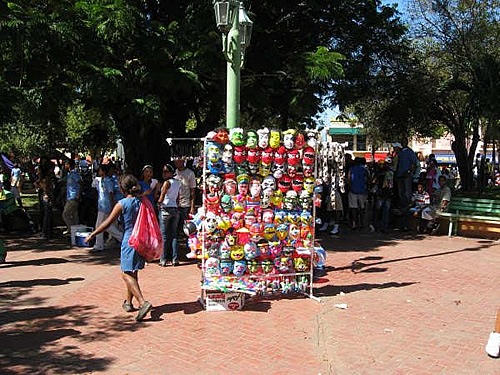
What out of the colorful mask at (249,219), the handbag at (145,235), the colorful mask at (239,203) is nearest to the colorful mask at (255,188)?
the colorful mask at (239,203)

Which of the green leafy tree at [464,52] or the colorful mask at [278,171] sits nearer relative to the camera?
the colorful mask at [278,171]

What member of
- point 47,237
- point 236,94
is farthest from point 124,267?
point 47,237

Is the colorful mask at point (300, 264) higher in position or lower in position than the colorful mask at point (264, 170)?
lower

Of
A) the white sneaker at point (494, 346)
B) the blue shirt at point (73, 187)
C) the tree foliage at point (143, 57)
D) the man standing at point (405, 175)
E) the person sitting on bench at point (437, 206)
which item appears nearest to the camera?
the white sneaker at point (494, 346)

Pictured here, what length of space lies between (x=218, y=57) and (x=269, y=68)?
2.37 m

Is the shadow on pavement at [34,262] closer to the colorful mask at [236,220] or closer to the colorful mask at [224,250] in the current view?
the colorful mask at [224,250]

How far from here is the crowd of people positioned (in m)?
12.8

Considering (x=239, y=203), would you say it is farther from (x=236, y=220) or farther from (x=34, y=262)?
(x=34, y=262)

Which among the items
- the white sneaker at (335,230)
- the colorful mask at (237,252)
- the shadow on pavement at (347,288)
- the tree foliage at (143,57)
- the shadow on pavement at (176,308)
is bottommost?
the shadow on pavement at (176,308)

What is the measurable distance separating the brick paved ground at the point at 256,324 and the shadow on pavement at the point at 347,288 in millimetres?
17

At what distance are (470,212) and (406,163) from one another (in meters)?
1.95

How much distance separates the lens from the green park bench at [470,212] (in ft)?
39.7

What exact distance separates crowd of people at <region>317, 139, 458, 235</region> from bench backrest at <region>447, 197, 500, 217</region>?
257 millimetres

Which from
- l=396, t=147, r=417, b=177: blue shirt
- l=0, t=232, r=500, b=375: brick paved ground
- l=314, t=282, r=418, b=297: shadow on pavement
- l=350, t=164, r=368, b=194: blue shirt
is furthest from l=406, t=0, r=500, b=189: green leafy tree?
l=314, t=282, r=418, b=297: shadow on pavement
